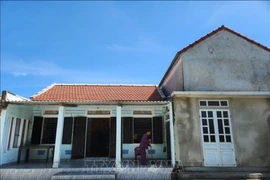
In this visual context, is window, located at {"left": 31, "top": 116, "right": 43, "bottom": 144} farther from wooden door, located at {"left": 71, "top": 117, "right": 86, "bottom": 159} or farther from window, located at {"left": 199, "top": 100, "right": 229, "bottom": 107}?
window, located at {"left": 199, "top": 100, "right": 229, "bottom": 107}

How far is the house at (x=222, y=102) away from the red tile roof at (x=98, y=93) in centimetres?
267

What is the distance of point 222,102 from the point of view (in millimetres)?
8898

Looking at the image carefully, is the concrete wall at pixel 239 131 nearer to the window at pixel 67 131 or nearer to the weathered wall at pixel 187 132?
the weathered wall at pixel 187 132

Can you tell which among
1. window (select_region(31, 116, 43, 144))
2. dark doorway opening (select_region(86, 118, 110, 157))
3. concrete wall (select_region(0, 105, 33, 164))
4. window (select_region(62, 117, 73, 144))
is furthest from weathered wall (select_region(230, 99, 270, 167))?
concrete wall (select_region(0, 105, 33, 164))

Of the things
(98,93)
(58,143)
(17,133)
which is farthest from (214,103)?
(17,133)

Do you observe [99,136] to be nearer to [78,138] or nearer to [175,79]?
[78,138]

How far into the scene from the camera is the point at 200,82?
9.16 metres

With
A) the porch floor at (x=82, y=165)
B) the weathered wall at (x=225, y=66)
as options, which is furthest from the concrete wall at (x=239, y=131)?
the porch floor at (x=82, y=165)

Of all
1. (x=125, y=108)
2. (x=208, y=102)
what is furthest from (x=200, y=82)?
(x=125, y=108)

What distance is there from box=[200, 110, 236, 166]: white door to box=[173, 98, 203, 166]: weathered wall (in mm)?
305

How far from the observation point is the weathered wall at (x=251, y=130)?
8.30 metres

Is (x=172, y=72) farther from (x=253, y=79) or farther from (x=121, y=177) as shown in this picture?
(x=121, y=177)

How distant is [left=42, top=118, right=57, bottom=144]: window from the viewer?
10688 millimetres

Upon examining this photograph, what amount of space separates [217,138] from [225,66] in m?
3.49
